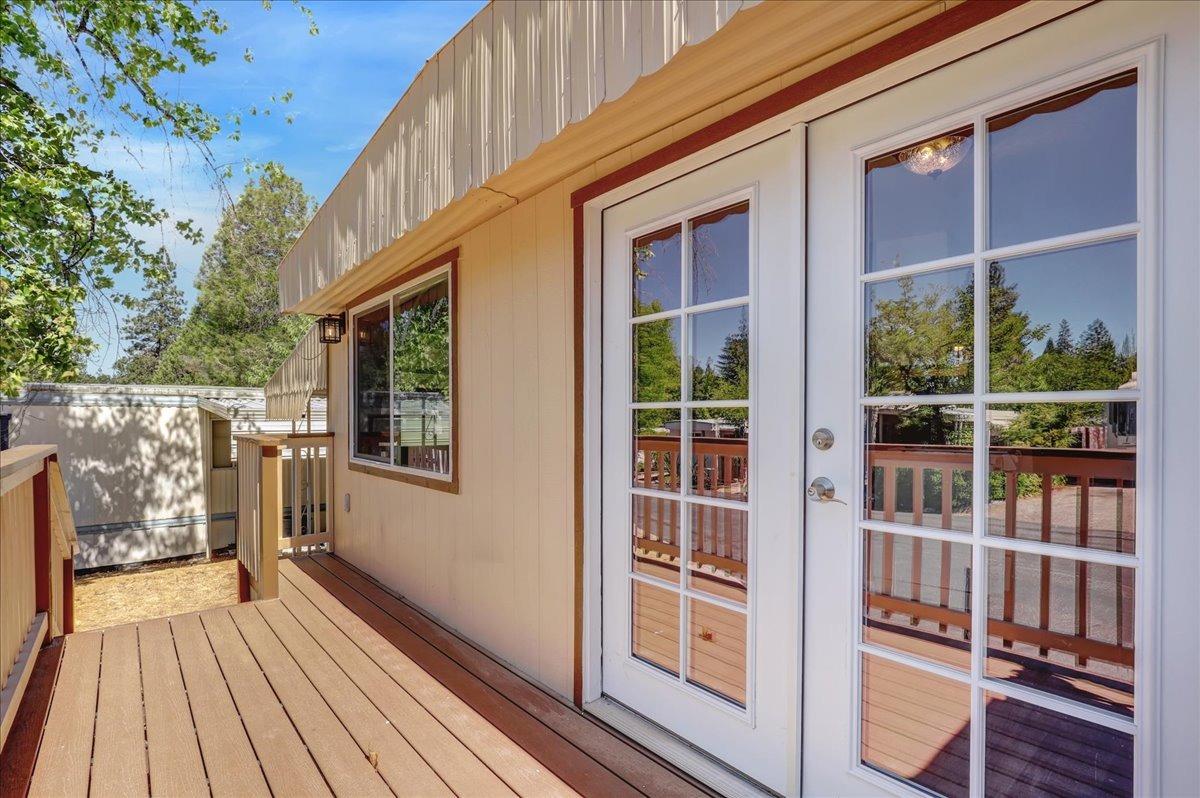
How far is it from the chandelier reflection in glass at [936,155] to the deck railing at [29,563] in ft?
9.40

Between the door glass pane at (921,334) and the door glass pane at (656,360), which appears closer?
the door glass pane at (921,334)

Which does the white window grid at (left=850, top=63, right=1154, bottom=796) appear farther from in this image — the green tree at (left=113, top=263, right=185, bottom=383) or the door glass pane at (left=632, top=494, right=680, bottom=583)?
the green tree at (left=113, top=263, right=185, bottom=383)

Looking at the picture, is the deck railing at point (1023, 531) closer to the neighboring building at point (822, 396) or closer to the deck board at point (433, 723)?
the neighboring building at point (822, 396)

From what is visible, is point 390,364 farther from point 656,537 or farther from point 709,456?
point 709,456

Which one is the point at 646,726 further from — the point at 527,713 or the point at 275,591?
the point at 275,591

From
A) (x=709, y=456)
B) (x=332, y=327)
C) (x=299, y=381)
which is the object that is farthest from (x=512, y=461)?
(x=299, y=381)

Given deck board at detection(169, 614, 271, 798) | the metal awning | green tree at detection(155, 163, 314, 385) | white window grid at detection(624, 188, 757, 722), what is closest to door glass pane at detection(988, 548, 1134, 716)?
white window grid at detection(624, 188, 757, 722)

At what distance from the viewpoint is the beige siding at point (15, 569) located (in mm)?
2197

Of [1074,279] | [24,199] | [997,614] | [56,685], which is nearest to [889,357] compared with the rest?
[1074,279]

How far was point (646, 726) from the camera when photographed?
2.09 m

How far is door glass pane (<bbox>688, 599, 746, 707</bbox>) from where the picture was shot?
185cm

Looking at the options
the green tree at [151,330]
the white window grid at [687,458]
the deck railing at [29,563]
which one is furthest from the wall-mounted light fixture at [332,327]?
the green tree at [151,330]

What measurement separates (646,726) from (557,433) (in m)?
1.12

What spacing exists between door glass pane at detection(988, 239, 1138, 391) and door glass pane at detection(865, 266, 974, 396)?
0.21 ft
